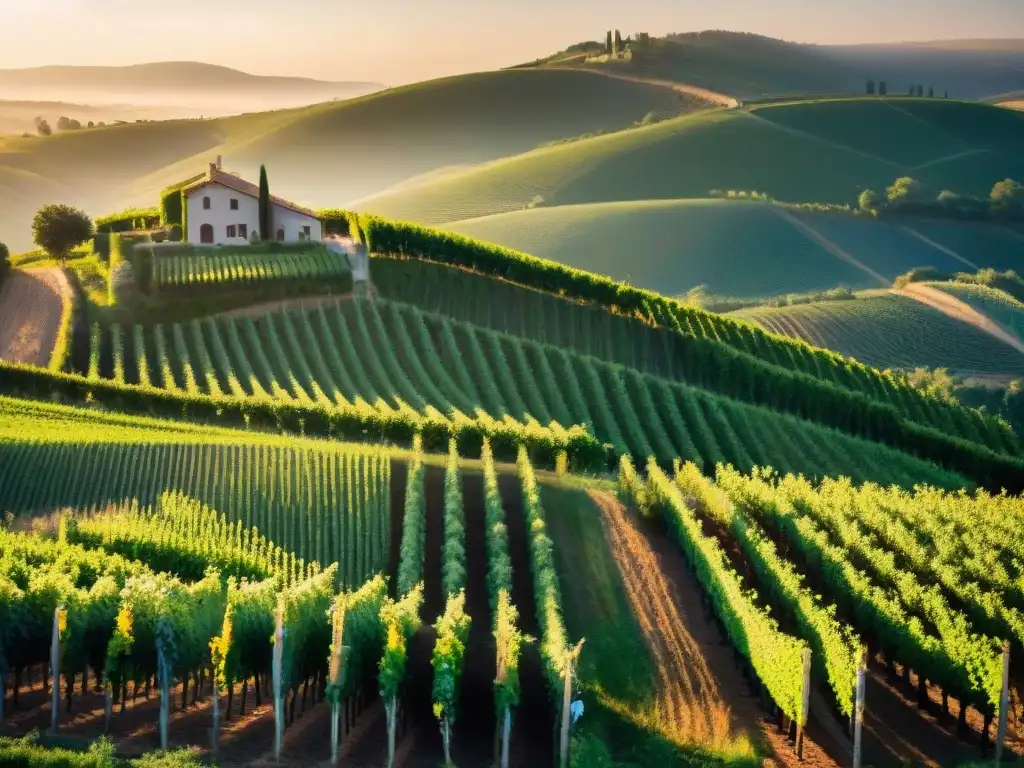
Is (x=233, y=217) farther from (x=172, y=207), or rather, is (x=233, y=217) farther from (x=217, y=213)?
(x=172, y=207)

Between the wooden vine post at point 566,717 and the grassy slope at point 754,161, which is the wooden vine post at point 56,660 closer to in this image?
the wooden vine post at point 566,717

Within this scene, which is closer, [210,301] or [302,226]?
[210,301]

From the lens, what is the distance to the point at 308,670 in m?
25.8

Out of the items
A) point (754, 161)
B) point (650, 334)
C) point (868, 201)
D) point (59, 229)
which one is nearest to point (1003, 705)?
point (650, 334)

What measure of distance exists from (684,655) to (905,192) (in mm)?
124776

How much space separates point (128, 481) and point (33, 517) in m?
2.99

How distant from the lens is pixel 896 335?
90.5 meters

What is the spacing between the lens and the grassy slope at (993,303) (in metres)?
92.4

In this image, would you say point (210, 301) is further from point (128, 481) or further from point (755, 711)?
point (755, 711)

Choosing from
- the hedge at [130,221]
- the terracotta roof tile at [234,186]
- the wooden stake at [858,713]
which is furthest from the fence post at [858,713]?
the hedge at [130,221]

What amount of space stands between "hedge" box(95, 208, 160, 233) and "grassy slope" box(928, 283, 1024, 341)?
59257mm

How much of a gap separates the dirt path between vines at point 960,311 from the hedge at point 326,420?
177ft

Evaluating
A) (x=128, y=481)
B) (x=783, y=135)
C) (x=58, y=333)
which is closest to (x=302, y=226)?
(x=58, y=333)

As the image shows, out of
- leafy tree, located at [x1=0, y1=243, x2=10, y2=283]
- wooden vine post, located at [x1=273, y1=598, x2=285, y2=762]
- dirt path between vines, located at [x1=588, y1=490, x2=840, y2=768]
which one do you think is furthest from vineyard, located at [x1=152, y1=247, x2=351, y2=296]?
wooden vine post, located at [x1=273, y1=598, x2=285, y2=762]
